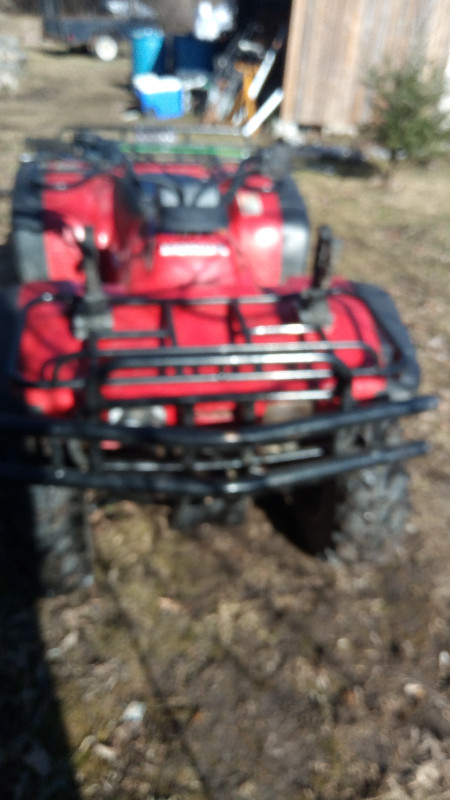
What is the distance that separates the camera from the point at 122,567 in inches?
120

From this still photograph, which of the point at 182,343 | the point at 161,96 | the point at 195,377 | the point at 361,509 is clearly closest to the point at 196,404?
the point at 195,377

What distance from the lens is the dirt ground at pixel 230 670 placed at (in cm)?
231

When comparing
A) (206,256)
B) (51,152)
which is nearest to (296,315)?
(206,256)

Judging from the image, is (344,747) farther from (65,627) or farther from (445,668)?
(65,627)

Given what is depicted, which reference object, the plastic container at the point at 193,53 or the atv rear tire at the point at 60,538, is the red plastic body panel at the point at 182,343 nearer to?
the atv rear tire at the point at 60,538

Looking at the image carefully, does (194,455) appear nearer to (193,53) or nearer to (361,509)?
(361,509)

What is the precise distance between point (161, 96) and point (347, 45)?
3254 mm

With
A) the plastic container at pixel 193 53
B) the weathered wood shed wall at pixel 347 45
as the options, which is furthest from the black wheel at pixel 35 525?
the plastic container at pixel 193 53

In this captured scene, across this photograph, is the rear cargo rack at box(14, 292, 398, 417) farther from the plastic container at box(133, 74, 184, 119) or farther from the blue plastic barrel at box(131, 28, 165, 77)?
the blue plastic barrel at box(131, 28, 165, 77)

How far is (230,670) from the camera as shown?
2.63m

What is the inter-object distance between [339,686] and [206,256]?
2021 mm

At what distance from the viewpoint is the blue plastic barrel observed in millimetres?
13118

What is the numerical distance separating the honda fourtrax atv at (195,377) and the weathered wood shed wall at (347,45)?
304 inches

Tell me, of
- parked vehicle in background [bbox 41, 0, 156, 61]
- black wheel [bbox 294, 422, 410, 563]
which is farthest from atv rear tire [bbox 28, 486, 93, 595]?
parked vehicle in background [bbox 41, 0, 156, 61]
